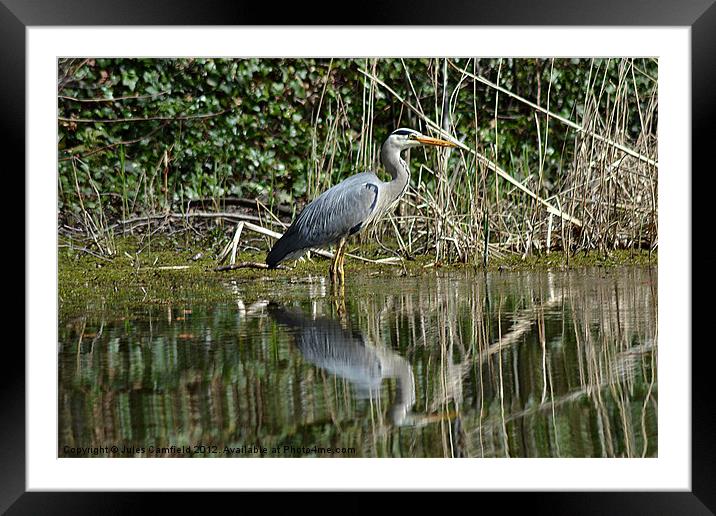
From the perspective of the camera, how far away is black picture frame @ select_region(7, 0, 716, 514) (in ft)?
10.5

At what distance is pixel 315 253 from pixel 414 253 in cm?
73

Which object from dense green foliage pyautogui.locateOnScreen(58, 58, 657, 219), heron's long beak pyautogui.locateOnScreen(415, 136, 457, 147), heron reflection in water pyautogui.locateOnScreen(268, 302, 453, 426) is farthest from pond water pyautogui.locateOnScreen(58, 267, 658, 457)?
dense green foliage pyautogui.locateOnScreen(58, 58, 657, 219)

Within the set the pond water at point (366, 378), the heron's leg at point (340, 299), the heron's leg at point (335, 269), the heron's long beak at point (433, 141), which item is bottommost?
the pond water at point (366, 378)

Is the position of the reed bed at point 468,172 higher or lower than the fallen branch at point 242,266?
higher

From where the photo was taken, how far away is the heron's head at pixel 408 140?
21.9 ft

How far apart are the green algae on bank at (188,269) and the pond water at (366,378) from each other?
0.57 metres

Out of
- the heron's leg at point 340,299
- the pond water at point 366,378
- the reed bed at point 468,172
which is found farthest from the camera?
the reed bed at point 468,172

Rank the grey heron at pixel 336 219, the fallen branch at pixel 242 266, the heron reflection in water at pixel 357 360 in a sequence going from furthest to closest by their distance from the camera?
1. the fallen branch at pixel 242 266
2. the grey heron at pixel 336 219
3. the heron reflection in water at pixel 357 360

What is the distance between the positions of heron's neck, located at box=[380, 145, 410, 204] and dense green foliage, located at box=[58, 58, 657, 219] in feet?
1.74

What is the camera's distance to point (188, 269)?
6703 mm

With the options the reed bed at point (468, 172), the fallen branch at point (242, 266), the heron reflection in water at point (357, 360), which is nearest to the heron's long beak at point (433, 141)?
the reed bed at point (468, 172)
